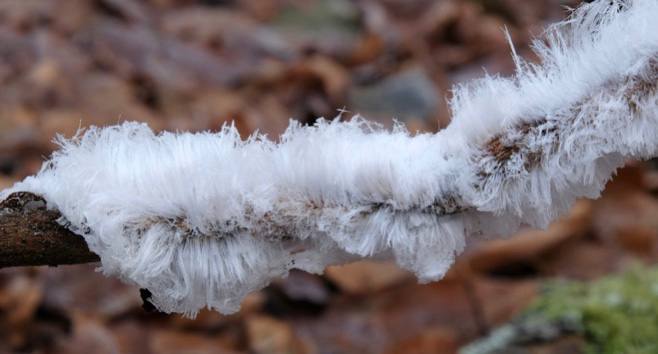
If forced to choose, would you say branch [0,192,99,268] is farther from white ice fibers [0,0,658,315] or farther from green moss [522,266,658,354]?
green moss [522,266,658,354]

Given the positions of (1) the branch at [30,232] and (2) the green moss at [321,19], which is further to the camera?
(2) the green moss at [321,19]

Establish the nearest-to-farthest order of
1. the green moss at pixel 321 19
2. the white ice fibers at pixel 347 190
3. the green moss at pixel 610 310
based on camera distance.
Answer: the white ice fibers at pixel 347 190, the green moss at pixel 610 310, the green moss at pixel 321 19

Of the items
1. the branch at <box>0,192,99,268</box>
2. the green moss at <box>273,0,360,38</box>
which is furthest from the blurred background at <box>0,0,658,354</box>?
the branch at <box>0,192,99,268</box>

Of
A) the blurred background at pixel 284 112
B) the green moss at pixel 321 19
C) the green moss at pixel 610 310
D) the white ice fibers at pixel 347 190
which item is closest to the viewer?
the white ice fibers at pixel 347 190

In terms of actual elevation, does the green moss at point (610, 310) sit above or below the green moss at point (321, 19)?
below

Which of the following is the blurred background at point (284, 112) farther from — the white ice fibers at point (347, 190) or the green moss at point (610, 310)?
the white ice fibers at point (347, 190)

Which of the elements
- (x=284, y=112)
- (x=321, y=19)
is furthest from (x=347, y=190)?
(x=321, y=19)

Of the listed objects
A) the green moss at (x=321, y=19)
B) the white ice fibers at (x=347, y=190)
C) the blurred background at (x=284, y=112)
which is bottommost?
the white ice fibers at (x=347, y=190)

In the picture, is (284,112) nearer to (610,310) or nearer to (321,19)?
(321,19)

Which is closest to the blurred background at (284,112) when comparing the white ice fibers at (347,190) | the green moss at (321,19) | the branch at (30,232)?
the green moss at (321,19)
